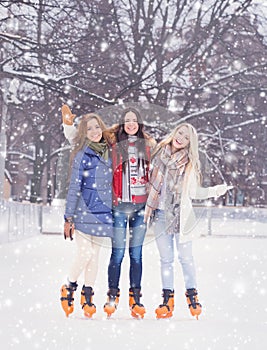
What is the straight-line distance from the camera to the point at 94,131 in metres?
5.39

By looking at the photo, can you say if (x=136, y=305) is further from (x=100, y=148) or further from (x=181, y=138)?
(x=181, y=138)

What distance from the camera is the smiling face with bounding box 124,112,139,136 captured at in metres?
5.36

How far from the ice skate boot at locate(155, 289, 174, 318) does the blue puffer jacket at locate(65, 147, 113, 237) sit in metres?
0.71

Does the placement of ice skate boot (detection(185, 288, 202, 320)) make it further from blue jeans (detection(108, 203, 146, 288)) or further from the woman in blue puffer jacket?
the woman in blue puffer jacket

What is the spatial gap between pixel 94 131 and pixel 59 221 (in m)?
14.9

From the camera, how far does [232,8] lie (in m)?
17.5

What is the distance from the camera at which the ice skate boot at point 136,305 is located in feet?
17.2

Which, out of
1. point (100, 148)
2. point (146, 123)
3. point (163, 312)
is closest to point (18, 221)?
point (146, 123)

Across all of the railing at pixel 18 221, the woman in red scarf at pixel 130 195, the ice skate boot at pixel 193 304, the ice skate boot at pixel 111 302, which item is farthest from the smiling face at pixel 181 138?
the railing at pixel 18 221

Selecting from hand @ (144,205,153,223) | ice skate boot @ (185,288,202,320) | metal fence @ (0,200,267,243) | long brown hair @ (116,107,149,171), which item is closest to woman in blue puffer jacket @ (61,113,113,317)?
long brown hair @ (116,107,149,171)

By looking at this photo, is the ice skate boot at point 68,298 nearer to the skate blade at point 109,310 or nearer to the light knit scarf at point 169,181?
the skate blade at point 109,310

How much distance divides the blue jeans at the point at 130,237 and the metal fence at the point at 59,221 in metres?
4.54

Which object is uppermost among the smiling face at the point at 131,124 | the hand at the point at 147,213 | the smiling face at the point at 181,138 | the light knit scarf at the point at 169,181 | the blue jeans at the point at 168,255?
the smiling face at the point at 131,124

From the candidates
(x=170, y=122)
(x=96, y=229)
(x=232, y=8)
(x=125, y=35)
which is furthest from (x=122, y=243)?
(x=232, y=8)
